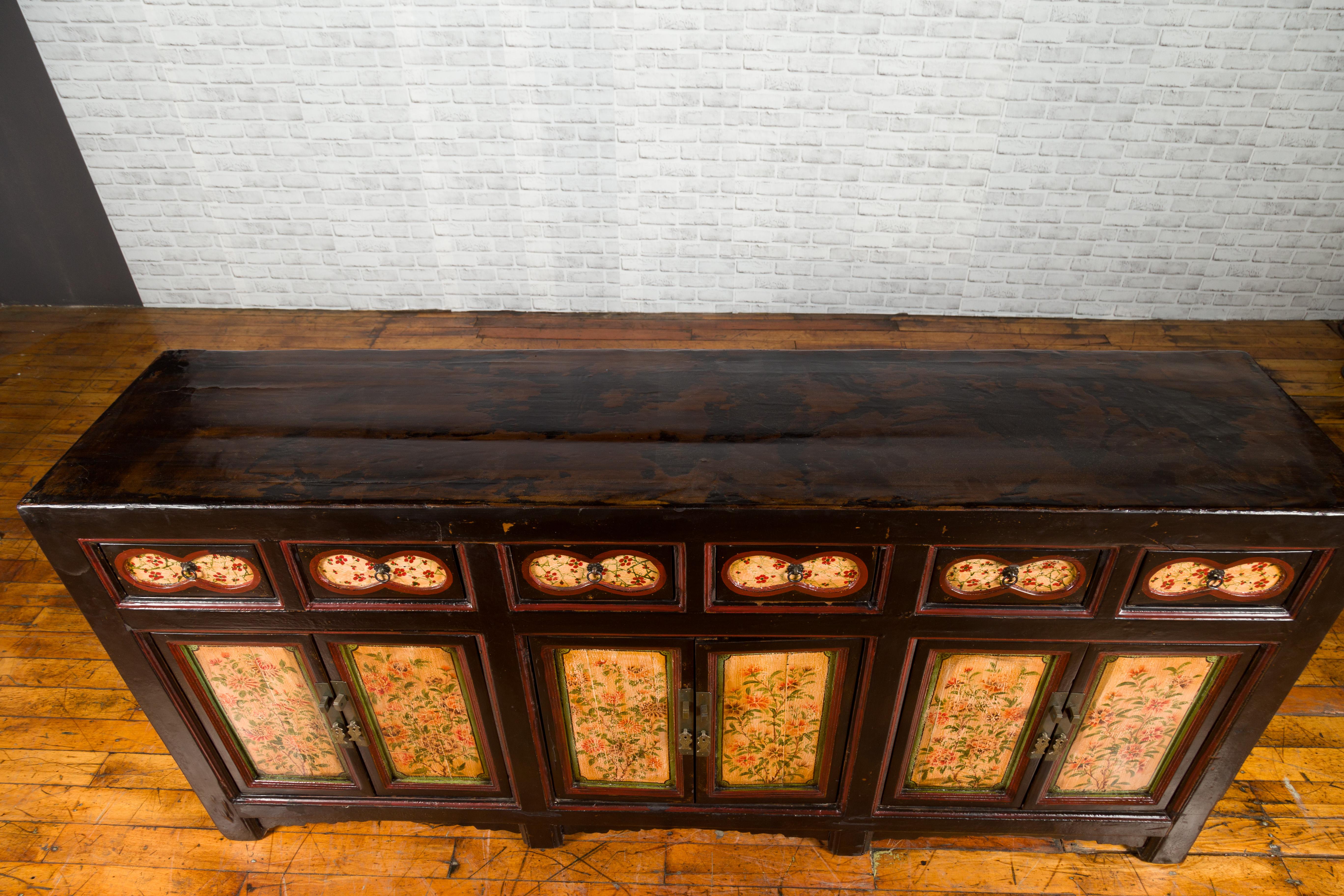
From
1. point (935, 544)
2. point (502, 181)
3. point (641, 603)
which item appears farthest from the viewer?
point (502, 181)

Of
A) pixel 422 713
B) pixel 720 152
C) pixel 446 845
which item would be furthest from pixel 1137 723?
pixel 720 152

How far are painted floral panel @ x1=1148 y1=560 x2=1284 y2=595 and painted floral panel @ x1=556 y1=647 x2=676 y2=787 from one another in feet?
3.08

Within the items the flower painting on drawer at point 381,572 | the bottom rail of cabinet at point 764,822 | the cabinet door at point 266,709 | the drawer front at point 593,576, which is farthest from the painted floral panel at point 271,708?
the drawer front at point 593,576

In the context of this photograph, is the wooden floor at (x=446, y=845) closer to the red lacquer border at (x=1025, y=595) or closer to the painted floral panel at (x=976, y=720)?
the painted floral panel at (x=976, y=720)

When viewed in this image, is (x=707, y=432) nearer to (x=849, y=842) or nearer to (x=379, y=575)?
(x=379, y=575)

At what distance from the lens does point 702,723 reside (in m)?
1.75

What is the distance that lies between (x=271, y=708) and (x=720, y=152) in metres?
3.01

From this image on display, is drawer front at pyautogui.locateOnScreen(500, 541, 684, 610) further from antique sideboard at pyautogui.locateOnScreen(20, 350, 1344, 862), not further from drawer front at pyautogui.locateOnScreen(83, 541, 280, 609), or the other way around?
drawer front at pyautogui.locateOnScreen(83, 541, 280, 609)

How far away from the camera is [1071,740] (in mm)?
1754

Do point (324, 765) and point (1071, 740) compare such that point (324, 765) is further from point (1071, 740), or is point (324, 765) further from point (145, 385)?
point (1071, 740)

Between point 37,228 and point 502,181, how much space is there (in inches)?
95.6

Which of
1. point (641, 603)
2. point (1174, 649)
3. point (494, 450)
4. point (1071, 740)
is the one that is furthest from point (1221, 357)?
point (494, 450)

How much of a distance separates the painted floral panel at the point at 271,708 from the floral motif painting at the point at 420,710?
0.40ft

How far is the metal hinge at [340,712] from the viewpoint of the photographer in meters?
1.72
